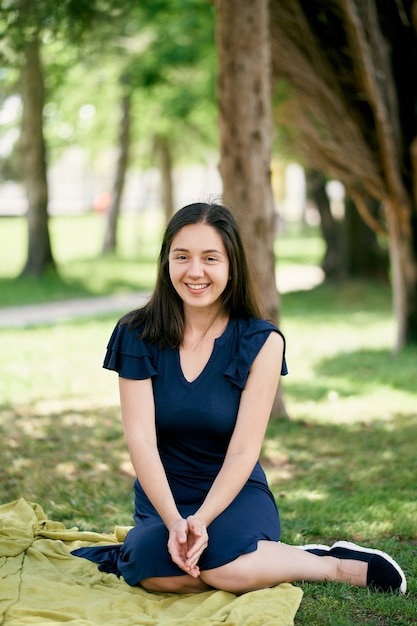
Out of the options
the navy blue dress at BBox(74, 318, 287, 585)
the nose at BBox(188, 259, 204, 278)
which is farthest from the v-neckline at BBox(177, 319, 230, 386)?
the nose at BBox(188, 259, 204, 278)

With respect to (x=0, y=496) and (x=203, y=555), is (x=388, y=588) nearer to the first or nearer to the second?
(x=203, y=555)

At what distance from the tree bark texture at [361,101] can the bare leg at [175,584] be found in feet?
18.4

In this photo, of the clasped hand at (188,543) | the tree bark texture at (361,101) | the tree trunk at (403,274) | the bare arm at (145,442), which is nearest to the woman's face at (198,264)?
the bare arm at (145,442)

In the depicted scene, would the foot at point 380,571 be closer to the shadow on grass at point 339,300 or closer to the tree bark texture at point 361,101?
the tree bark texture at point 361,101

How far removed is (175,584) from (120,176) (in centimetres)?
2255

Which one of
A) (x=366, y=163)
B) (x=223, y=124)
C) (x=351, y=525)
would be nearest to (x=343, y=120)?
(x=366, y=163)

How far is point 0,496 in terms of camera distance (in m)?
5.32

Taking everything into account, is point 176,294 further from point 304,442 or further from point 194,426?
point 304,442

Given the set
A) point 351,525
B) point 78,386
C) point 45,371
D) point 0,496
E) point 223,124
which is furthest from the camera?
point 45,371

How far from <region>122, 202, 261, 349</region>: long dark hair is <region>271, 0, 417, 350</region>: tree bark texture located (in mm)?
4612

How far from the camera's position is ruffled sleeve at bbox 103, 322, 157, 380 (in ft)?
12.2

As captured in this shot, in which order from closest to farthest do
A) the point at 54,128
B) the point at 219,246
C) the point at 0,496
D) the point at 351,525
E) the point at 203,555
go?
the point at 203,555
the point at 219,246
the point at 351,525
the point at 0,496
the point at 54,128

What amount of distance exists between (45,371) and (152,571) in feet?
20.0

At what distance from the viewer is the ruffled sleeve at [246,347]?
3678mm
